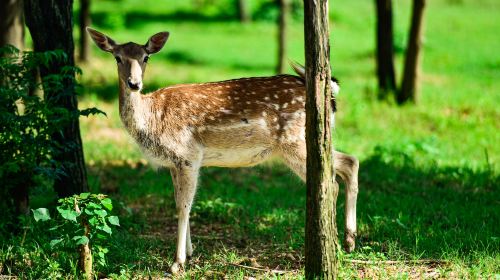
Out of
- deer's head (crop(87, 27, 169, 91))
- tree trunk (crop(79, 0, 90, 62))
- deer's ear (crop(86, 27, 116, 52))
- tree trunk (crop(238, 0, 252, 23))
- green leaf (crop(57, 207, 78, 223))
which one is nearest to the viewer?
green leaf (crop(57, 207, 78, 223))

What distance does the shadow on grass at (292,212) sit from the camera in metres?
7.15

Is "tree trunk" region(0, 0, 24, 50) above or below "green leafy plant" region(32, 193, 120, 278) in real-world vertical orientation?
above

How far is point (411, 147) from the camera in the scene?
443 inches

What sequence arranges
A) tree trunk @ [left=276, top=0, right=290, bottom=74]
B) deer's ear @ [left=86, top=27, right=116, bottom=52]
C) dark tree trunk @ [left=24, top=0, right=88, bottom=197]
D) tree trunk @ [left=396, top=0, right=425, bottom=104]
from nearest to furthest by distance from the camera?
deer's ear @ [left=86, top=27, right=116, bottom=52], dark tree trunk @ [left=24, top=0, right=88, bottom=197], tree trunk @ [left=396, top=0, right=425, bottom=104], tree trunk @ [left=276, top=0, right=290, bottom=74]

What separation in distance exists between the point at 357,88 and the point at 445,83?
8.24 ft

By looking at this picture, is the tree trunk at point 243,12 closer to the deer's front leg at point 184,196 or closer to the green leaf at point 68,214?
the deer's front leg at point 184,196

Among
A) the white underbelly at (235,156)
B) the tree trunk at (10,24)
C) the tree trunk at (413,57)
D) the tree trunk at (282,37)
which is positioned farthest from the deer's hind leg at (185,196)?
the tree trunk at (282,37)

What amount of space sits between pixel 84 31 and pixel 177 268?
470 inches

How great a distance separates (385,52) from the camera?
51.1 ft

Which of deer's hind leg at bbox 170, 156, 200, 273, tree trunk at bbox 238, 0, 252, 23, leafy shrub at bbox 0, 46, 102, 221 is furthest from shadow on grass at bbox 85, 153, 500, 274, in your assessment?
tree trunk at bbox 238, 0, 252, 23

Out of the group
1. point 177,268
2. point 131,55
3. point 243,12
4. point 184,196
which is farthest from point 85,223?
point 243,12

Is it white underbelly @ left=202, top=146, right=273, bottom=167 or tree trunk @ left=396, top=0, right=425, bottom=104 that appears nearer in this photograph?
white underbelly @ left=202, top=146, right=273, bottom=167

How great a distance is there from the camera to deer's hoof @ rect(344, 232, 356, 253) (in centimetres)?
712

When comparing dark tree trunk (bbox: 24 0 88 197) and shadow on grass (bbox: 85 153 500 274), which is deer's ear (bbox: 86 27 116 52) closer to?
dark tree trunk (bbox: 24 0 88 197)
